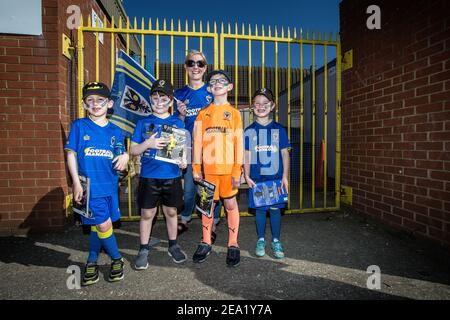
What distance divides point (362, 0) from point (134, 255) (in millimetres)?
4485

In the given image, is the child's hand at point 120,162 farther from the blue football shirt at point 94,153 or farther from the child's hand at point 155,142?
the child's hand at point 155,142

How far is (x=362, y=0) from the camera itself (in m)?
4.09

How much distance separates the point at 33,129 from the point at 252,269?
306 centimetres

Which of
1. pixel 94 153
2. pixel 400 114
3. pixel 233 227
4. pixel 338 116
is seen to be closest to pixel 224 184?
pixel 233 227

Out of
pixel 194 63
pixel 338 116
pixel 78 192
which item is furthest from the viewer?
pixel 338 116

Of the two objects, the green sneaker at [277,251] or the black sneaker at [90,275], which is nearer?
the black sneaker at [90,275]

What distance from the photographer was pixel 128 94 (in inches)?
149

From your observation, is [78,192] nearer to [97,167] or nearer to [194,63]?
[97,167]

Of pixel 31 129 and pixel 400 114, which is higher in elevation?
pixel 400 114

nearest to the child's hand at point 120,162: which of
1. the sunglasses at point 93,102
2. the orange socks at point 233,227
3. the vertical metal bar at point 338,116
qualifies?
the sunglasses at point 93,102

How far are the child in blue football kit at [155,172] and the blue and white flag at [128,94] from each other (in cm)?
116

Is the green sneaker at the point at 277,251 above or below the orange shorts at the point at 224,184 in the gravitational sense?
below

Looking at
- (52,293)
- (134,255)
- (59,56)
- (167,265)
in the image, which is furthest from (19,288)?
→ (59,56)

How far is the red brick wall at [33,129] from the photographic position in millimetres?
3453
